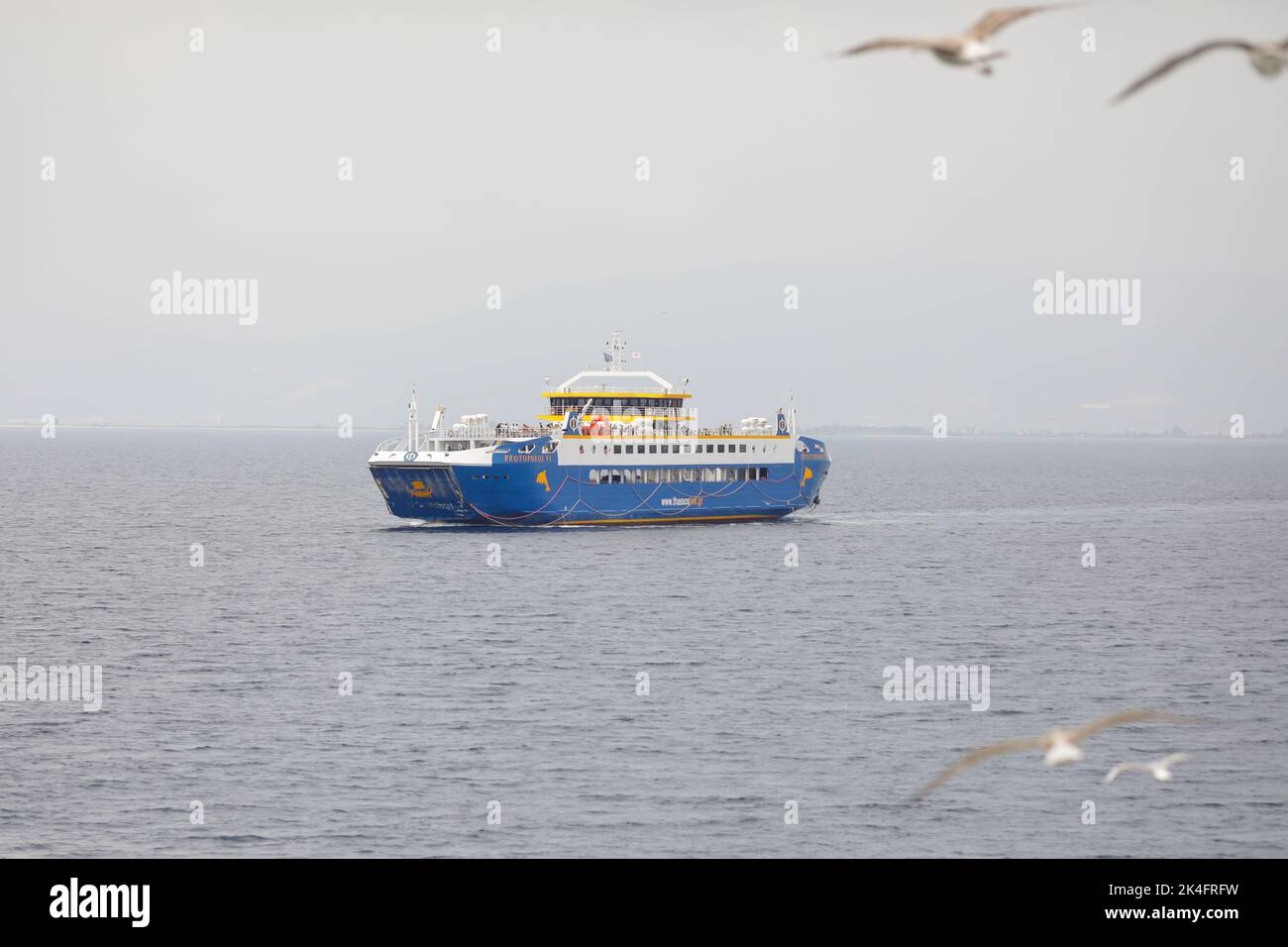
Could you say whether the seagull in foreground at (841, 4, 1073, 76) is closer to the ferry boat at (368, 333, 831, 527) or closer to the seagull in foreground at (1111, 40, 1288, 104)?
the seagull in foreground at (1111, 40, 1288, 104)

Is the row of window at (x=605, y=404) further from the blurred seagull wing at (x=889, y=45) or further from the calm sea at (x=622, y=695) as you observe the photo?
the blurred seagull wing at (x=889, y=45)

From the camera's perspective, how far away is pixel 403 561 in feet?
298

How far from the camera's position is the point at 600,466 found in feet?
318

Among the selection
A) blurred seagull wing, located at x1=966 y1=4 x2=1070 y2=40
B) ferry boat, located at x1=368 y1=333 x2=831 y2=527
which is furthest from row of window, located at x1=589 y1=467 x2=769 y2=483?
blurred seagull wing, located at x1=966 y1=4 x2=1070 y2=40

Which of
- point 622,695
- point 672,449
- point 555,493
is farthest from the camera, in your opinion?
point 672,449

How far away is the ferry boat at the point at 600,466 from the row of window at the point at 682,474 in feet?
0.21

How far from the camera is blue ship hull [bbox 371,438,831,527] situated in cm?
9325

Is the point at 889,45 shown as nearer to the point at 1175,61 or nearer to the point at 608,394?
the point at 1175,61

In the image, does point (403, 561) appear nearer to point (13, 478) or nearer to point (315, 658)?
point (315, 658)

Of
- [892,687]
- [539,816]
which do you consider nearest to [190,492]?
[892,687]

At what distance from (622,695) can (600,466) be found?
146 ft

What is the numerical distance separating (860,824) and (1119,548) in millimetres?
70671

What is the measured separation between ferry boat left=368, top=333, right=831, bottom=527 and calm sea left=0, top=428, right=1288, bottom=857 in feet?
8.49

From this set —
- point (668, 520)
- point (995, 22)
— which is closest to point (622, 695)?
point (995, 22)
